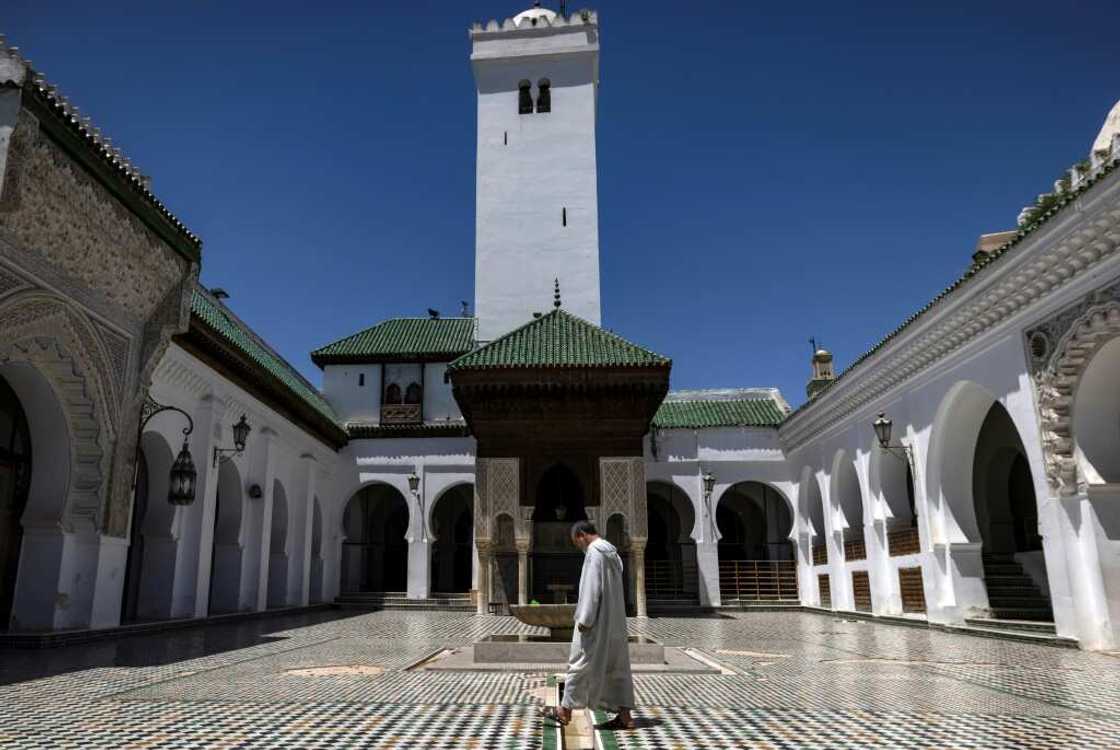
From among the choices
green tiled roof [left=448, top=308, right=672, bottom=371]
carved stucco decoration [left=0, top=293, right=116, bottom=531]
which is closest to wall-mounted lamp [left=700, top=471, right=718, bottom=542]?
green tiled roof [left=448, top=308, right=672, bottom=371]

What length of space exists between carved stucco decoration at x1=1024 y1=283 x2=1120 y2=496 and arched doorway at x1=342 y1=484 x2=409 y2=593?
12339 millimetres

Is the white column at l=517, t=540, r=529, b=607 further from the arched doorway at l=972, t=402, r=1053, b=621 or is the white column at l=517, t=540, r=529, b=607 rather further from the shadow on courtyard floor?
the arched doorway at l=972, t=402, r=1053, b=621

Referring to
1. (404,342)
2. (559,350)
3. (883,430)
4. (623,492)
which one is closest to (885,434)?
(883,430)

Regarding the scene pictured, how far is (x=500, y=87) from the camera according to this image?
56.9 ft

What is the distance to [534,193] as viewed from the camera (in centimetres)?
1672

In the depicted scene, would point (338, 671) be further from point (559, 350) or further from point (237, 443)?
point (559, 350)

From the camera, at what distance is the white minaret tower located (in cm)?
1625

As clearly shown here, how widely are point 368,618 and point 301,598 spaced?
8.29 feet

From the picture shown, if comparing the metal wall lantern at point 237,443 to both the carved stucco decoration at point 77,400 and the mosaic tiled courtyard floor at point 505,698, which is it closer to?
the carved stucco decoration at point 77,400

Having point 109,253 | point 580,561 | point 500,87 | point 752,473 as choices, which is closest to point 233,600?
point 580,561

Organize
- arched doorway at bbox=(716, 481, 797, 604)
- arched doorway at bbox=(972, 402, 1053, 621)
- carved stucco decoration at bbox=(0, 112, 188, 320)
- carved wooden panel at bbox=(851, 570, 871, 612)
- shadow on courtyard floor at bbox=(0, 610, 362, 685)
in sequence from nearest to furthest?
shadow on courtyard floor at bbox=(0, 610, 362, 685) < carved stucco decoration at bbox=(0, 112, 188, 320) < arched doorway at bbox=(972, 402, 1053, 621) < carved wooden panel at bbox=(851, 570, 871, 612) < arched doorway at bbox=(716, 481, 797, 604)

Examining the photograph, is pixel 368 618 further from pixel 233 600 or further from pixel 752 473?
pixel 752 473

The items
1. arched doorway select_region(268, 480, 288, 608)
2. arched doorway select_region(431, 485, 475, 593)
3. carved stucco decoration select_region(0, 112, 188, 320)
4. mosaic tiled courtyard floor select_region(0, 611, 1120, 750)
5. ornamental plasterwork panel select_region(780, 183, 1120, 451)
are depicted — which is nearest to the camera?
mosaic tiled courtyard floor select_region(0, 611, 1120, 750)

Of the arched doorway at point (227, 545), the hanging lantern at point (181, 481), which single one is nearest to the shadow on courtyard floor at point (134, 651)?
the hanging lantern at point (181, 481)
